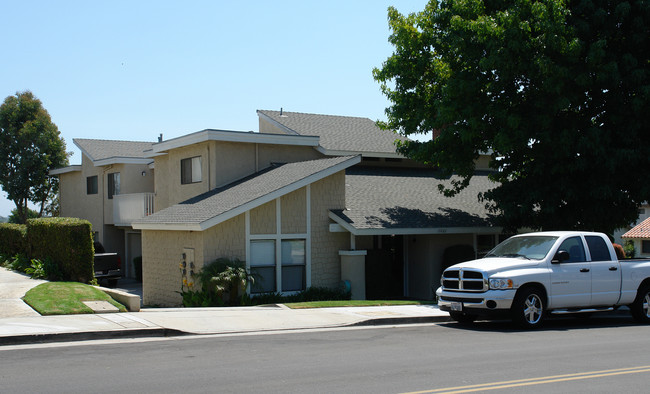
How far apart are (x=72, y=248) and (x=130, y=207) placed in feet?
35.5

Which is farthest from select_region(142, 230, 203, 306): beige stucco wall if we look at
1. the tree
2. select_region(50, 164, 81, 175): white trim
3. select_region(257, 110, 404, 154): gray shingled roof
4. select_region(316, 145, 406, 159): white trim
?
the tree

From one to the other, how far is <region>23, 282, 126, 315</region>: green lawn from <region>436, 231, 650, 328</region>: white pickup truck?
289 inches

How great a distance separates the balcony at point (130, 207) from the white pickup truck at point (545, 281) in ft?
59.3

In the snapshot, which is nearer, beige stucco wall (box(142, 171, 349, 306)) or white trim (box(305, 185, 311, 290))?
beige stucco wall (box(142, 171, 349, 306))

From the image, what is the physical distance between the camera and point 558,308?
1352 centimetres

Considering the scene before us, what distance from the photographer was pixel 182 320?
44.5ft

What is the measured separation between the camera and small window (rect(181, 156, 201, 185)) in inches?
984

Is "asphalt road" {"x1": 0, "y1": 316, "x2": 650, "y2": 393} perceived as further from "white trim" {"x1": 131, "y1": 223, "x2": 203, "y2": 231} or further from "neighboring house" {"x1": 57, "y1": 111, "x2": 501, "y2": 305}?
"neighboring house" {"x1": 57, "y1": 111, "x2": 501, "y2": 305}

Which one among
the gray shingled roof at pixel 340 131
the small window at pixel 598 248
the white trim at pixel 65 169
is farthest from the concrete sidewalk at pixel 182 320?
the white trim at pixel 65 169

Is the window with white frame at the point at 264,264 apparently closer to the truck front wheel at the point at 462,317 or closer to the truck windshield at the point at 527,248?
the truck front wheel at the point at 462,317

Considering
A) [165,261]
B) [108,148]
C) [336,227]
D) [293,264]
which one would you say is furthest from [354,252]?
[108,148]

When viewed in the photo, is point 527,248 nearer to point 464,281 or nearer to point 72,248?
point 464,281

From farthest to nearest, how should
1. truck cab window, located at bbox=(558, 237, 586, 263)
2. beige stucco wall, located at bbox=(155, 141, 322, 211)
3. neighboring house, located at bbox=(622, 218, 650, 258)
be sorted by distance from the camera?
1. neighboring house, located at bbox=(622, 218, 650, 258)
2. beige stucco wall, located at bbox=(155, 141, 322, 211)
3. truck cab window, located at bbox=(558, 237, 586, 263)

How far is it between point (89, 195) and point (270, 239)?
19.0m
